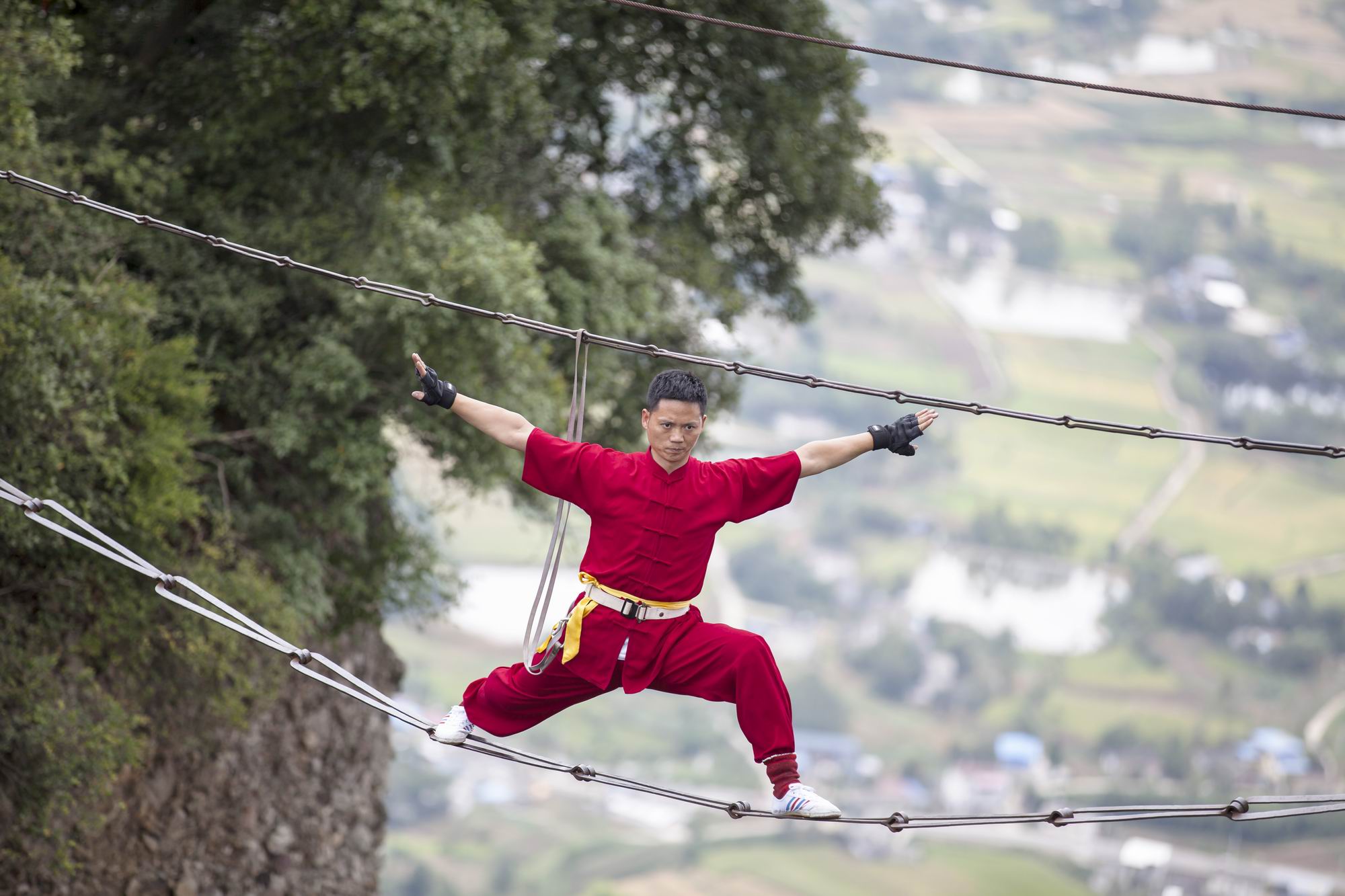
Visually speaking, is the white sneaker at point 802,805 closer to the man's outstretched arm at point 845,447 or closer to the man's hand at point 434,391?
the man's outstretched arm at point 845,447

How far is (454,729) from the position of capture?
682 centimetres

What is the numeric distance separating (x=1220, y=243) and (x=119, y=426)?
146959mm

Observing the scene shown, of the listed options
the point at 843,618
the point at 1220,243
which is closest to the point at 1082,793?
the point at 843,618

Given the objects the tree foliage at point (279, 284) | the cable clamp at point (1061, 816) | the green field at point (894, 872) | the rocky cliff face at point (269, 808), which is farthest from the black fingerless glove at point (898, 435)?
the green field at point (894, 872)

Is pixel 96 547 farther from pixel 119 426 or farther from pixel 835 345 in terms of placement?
pixel 835 345

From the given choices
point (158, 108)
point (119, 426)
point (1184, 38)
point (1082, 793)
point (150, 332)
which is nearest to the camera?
point (119, 426)

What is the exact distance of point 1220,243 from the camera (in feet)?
478

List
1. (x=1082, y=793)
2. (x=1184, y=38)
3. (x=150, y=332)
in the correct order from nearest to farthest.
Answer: (x=150, y=332) < (x=1082, y=793) < (x=1184, y=38)

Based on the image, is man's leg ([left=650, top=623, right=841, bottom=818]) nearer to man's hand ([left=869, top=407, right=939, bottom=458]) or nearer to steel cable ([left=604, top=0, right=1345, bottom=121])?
man's hand ([left=869, top=407, right=939, bottom=458])

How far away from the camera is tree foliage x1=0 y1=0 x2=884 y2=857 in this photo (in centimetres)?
1233

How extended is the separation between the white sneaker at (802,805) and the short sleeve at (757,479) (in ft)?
4.09

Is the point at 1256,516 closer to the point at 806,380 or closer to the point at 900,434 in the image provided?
the point at 806,380

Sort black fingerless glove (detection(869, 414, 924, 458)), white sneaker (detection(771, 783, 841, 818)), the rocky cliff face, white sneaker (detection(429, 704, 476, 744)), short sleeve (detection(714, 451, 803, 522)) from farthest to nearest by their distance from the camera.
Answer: the rocky cliff face
white sneaker (detection(429, 704, 476, 744))
short sleeve (detection(714, 451, 803, 522))
white sneaker (detection(771, 783, 841, 818))
black fingerless glove (detection(869, 414, 924, 458))

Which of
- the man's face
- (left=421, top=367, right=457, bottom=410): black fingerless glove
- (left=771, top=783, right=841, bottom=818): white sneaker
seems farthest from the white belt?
(left=421, top=367, right=457, bottom=410): black fingerless glove
